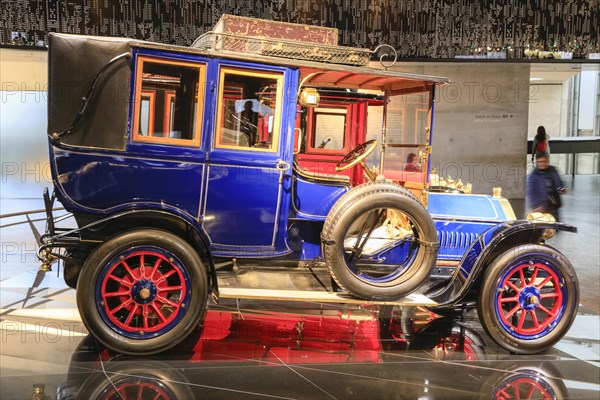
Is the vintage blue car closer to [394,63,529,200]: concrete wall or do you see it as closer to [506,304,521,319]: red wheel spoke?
[506,304,521,319]: red wheel spoke

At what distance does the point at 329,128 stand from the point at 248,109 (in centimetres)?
212

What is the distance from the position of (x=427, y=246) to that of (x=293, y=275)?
3.01 ft

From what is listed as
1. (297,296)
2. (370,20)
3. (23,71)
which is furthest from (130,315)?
(23,71)

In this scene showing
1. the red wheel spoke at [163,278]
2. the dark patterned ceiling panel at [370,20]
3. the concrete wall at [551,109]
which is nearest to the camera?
the red wheel spoke at [163,278]

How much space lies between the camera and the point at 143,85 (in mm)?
3973

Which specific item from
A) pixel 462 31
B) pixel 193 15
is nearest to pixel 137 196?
pixel 193 15

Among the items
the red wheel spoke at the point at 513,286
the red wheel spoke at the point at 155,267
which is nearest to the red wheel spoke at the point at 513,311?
the red wheel spoke at the point at 513,286

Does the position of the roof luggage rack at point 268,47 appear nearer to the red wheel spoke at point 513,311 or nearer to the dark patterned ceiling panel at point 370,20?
the red wheel spoke at point 513,311

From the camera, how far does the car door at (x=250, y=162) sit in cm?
402

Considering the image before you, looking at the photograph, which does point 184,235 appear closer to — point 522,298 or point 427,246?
point 427,246

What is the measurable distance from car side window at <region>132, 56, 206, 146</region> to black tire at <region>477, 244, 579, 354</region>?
7.18ft

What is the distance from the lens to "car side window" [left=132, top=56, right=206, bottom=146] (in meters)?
3.94

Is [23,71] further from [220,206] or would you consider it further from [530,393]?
[530,393]

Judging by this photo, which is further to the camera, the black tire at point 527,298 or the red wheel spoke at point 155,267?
the black tire at point 527,298
